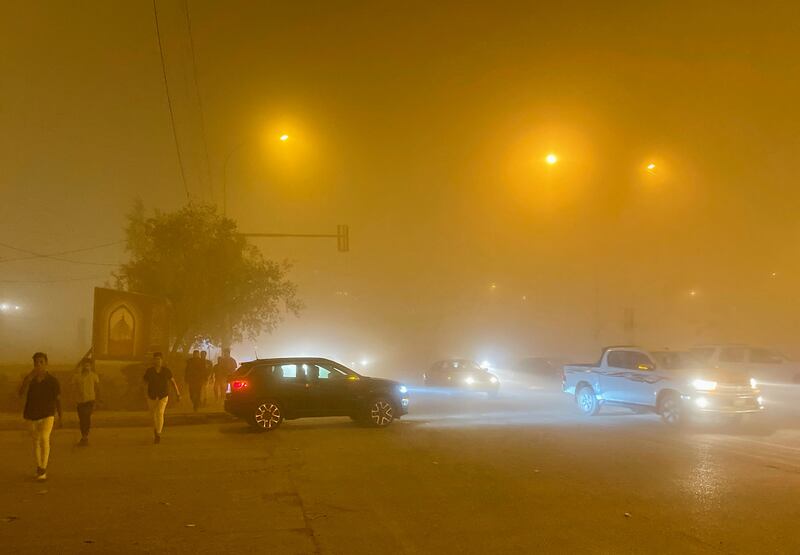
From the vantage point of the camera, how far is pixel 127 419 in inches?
735

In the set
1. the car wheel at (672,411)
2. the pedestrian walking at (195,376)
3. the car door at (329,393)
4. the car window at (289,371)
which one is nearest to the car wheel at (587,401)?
the car wheel at (672,411)

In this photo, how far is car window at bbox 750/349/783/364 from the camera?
23.1m

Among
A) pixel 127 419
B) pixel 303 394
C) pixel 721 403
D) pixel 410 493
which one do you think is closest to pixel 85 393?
pixel 303 394

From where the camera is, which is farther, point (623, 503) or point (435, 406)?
point (435, 406)

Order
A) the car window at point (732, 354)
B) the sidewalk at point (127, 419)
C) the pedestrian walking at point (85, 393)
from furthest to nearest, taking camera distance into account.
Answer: the car window at point (732, 354) < the sidewalk at point (127, 419) < the pedestrian walking at point (85, 393)

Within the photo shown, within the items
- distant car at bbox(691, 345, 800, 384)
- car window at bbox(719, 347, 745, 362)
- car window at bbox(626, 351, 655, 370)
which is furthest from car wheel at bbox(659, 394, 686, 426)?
car window at bbox(719, 347, 745, 362)

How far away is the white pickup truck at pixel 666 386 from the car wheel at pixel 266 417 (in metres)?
8.44

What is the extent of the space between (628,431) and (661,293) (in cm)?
3696

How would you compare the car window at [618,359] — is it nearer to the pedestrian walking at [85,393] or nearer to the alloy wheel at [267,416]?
the alloy wheel at [267,416]

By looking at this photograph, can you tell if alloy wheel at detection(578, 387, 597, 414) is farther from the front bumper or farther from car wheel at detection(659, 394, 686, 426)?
the front bumper

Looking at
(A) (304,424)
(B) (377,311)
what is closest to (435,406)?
(A) (304,424)

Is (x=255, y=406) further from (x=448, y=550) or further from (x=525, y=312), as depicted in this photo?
(x=525, y=312)

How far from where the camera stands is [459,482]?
31.8 ft

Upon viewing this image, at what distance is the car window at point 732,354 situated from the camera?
23000mm
